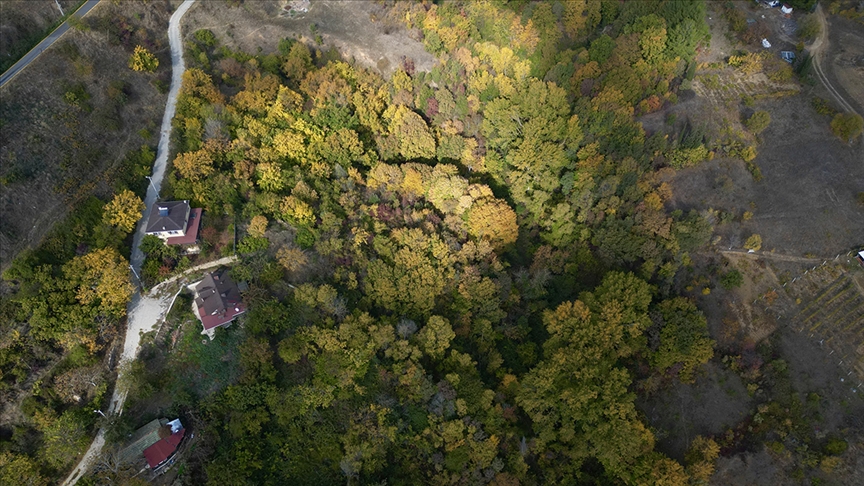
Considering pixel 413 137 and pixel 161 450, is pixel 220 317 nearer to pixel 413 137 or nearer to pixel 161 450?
pixel 161 450

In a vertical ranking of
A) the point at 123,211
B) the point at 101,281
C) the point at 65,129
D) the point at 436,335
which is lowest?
the point at 436,335

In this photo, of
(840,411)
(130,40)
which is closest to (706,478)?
(840,411)

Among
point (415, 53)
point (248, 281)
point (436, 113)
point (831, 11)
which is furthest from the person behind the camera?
point (831, 11)

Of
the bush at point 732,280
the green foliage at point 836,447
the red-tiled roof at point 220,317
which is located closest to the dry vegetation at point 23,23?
the red-tiled roof at point 220,317

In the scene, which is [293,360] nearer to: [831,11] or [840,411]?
[840,411]

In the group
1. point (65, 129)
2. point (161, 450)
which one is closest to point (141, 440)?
point (161, 450)
